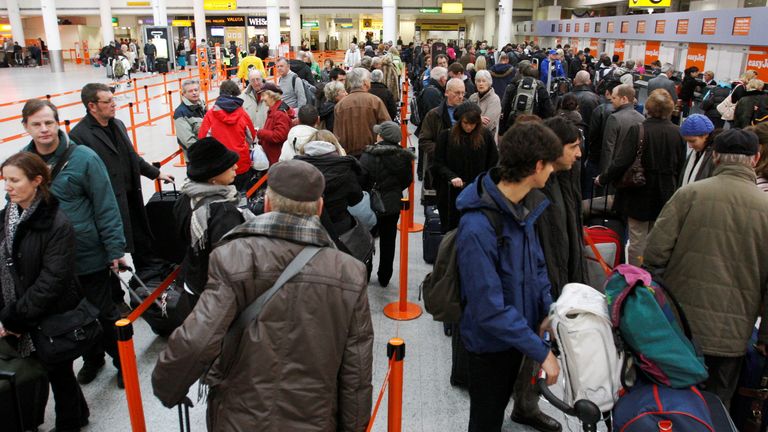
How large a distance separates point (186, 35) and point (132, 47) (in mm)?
5862

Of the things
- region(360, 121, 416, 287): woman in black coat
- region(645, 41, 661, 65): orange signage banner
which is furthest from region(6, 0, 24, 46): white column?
region(360, 121, 416, 287): woman in black coat

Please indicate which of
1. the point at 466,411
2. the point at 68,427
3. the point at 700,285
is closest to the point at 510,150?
the point at 700,285

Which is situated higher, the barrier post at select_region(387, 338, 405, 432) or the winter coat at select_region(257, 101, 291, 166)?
the winter coat at select_region(257, 101, 291, 166)

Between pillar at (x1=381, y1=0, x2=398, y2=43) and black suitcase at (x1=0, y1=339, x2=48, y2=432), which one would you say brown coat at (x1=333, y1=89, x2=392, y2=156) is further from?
pillar at (x1=381, y1=0, x2=398, y2=43)

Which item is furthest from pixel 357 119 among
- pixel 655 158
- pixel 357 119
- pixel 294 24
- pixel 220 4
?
pixel 220 4

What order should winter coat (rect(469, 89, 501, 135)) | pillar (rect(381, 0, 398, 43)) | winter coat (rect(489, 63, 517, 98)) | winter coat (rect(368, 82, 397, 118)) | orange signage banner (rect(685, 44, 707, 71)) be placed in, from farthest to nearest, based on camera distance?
pillar (rect(381, 0, 398, 43))
orange signage banner (rect(685, 44, 707, 71))
winter coat (rect(489, 63, 517, 98))
winter coat (rect(368, 82, 397, 118))
winter coat (rect(469, 89, 501, 135))

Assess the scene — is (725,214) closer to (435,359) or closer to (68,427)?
(435,359)

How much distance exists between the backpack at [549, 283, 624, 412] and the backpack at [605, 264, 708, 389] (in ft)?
0.22

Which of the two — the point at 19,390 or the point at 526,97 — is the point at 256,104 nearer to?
the point at 526,97

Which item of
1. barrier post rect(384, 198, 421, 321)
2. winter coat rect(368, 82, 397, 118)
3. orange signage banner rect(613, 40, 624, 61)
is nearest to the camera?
barrier post rect(384, 198, 421, 321)

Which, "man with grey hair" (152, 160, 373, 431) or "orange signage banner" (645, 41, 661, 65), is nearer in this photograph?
"man with grey hair" (152, 160, 373, 431)

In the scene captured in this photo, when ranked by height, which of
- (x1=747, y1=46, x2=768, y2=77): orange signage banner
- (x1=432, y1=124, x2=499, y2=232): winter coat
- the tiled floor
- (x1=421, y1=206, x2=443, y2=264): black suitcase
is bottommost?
the tiled floor

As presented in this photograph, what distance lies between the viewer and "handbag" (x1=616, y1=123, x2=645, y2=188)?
504cm

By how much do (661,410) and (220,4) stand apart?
39.7m
